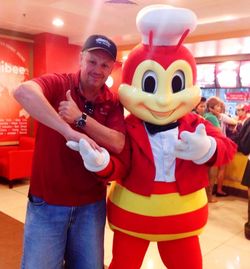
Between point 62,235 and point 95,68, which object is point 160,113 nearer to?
point 95,68

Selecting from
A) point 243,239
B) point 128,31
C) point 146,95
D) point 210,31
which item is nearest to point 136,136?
point 146,95

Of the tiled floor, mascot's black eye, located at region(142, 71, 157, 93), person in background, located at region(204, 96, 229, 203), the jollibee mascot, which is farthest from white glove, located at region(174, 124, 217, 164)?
person in background, located at region(204, 96, 229, 203)

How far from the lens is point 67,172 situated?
1.53 meters

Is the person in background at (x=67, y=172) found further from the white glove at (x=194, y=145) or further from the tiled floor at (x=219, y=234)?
the tiled floor at (x=219, y=234)

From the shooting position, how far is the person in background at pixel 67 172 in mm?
1524

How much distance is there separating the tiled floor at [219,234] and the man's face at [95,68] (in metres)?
1.81

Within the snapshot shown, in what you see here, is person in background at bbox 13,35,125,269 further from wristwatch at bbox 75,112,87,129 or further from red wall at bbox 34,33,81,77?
red wall at bbox 34,33,81,77

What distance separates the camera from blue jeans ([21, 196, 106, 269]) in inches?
60.5

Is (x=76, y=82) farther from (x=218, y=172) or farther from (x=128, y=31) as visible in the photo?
(x=128, y=31)

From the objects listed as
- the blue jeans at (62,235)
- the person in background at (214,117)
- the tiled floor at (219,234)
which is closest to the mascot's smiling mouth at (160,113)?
the blue jeans at (62,235)

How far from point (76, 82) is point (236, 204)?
356 centimetres

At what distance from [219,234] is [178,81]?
233 centimetres

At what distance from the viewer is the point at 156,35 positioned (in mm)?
1593

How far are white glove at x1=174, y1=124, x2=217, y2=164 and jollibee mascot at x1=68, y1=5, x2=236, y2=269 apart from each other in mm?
75
